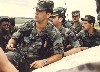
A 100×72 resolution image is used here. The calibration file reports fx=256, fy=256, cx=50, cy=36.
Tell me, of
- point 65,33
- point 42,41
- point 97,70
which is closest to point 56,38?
point 42,41

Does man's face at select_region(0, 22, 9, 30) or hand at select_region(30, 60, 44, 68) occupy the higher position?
man's face at select_region(0, 22, 9, 30)

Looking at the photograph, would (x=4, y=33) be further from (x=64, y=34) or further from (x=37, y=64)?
(x=37, y=64)

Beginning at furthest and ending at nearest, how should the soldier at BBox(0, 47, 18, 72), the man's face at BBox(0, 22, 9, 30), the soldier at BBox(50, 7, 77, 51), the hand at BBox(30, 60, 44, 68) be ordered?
the man's face at BBox(0, 22, 9, 30) < the soldier at BBox(50, 7, 77, 51) < the hand at BBox(30, 60, 44, 68) < the soldier at BBox(0, 47, 18, 72)

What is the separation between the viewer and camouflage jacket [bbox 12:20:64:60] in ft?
14.1

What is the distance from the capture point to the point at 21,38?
4.52m

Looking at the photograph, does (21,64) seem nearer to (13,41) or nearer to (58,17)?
(13,41)

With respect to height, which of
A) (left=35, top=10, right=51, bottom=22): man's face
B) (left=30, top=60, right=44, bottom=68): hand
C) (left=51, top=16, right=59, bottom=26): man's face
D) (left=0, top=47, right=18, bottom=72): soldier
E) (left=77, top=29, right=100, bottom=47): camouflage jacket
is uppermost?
(left=0, top=47, right=18, bottom=72): soldier

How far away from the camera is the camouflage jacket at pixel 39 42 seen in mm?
4289

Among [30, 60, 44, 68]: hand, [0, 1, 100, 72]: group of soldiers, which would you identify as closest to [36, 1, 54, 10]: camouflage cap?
[0, 1, 100, 72]: group of soldiers

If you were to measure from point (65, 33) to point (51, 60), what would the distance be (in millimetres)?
2016

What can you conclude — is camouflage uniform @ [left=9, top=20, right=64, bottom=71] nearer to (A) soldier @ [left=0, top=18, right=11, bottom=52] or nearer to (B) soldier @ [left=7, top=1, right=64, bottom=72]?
(B) soldier @ [left=7, top=1, right=64, bottom=72]

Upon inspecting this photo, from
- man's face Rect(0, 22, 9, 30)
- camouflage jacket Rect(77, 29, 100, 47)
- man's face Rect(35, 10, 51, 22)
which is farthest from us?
man's face Rect(0, 22, 9, 30)

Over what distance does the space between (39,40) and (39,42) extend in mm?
35

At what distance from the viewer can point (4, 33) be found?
21.7ft
